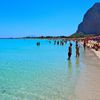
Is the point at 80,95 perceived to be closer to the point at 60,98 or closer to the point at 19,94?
the point at 60,98

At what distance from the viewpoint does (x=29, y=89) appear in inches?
567

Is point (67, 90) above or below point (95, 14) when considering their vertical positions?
below

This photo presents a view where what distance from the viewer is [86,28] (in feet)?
653

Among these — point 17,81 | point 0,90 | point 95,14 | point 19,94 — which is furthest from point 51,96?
point 95,14

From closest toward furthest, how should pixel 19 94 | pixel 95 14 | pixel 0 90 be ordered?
1. pixel 19 94
2. pixel 0 90
3. pixel 95 14

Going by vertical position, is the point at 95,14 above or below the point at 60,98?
above

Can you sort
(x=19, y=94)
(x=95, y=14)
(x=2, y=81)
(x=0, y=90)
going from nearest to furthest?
(x=19, y=94) → (x=0, y=90) → (x=2, y=81) → (x=95, y=14)

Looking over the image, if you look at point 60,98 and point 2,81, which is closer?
point 60,98

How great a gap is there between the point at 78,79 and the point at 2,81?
14.3 ft

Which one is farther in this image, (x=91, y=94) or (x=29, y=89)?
(x=29, y=89)

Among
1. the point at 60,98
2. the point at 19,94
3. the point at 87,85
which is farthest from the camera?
the point at 87,85

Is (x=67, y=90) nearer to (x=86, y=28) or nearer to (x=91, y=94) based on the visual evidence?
(x=91, y=94)

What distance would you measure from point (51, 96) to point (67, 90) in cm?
152

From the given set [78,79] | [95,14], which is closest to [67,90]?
[78,79]
